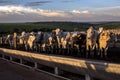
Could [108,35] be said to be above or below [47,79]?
above

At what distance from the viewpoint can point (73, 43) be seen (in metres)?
30.5

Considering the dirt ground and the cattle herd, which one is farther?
the cattle herd

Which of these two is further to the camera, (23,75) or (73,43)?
(73,43)

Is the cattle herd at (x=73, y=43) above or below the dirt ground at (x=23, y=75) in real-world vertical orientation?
above

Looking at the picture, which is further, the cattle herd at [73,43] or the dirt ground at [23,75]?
the cattle herd at [73,43]

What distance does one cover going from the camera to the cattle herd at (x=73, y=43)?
2520 cm

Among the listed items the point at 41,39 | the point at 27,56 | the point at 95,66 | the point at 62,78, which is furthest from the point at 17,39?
the point at 95,66

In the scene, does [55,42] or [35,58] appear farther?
[55,42]

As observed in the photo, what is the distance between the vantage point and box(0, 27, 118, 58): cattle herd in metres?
25.2

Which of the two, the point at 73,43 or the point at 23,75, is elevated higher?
the point at 73,43

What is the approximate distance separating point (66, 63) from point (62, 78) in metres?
0.77

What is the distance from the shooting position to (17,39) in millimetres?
43625

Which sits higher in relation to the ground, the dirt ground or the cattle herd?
the cattle herd

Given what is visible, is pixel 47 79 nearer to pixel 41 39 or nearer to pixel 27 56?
pixel 27 56
